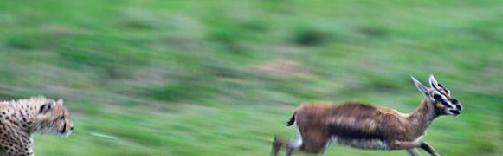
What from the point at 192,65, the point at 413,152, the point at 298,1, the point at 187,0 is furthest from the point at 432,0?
the point at 413,152

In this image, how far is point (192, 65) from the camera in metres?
13.7

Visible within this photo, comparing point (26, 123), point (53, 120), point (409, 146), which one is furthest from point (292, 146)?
point (26, 123)

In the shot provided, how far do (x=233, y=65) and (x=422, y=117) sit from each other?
4.01 m

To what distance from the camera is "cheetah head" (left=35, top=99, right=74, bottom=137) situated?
32.7 feet

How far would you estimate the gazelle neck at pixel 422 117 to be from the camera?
988 cm

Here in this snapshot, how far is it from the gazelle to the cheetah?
153 centimetres

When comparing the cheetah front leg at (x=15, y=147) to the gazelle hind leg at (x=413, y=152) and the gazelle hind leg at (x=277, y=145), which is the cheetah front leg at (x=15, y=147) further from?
the gazelle hind leg at (x=413, y=152)

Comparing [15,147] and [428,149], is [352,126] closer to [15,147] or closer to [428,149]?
[428,149]

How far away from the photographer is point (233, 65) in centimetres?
1372

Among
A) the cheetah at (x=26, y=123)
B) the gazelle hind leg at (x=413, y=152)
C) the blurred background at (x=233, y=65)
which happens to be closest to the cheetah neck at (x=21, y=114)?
Answer: the cheetah at (x=26, y=123)

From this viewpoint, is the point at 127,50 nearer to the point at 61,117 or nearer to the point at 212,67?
the point at 212,67

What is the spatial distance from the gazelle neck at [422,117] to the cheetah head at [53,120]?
2.26 meters

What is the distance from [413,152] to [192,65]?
415cm

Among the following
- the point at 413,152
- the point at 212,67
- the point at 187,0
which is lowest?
the point at 413,152
